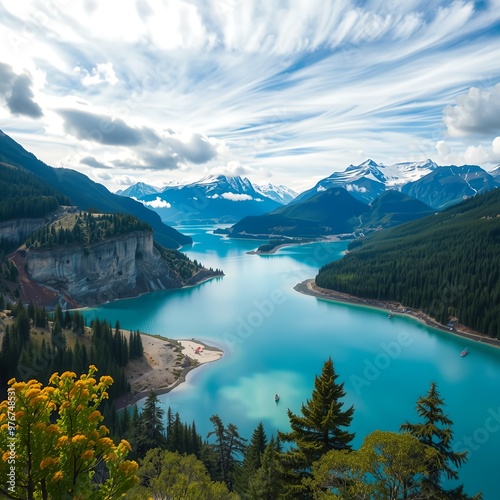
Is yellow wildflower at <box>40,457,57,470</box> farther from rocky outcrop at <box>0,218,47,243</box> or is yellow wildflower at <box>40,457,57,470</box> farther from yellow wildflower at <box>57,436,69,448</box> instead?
rocky outcrop at <box>0,218,47,243</box>

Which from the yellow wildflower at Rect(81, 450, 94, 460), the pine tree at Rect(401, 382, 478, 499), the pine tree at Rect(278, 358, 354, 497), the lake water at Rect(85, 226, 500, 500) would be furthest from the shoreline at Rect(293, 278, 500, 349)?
the yellow wildflower at Rect(81, 450, 94, 460)

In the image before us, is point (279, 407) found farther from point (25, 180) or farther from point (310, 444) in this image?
point (25, 180)

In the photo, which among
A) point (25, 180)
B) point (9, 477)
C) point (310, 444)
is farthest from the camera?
point (25, 180)

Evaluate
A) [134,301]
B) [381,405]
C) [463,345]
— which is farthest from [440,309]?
[134,301]

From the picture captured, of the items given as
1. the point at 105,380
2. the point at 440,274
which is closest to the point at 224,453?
the point at 105,380

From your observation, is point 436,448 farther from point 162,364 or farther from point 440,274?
point 440,274
